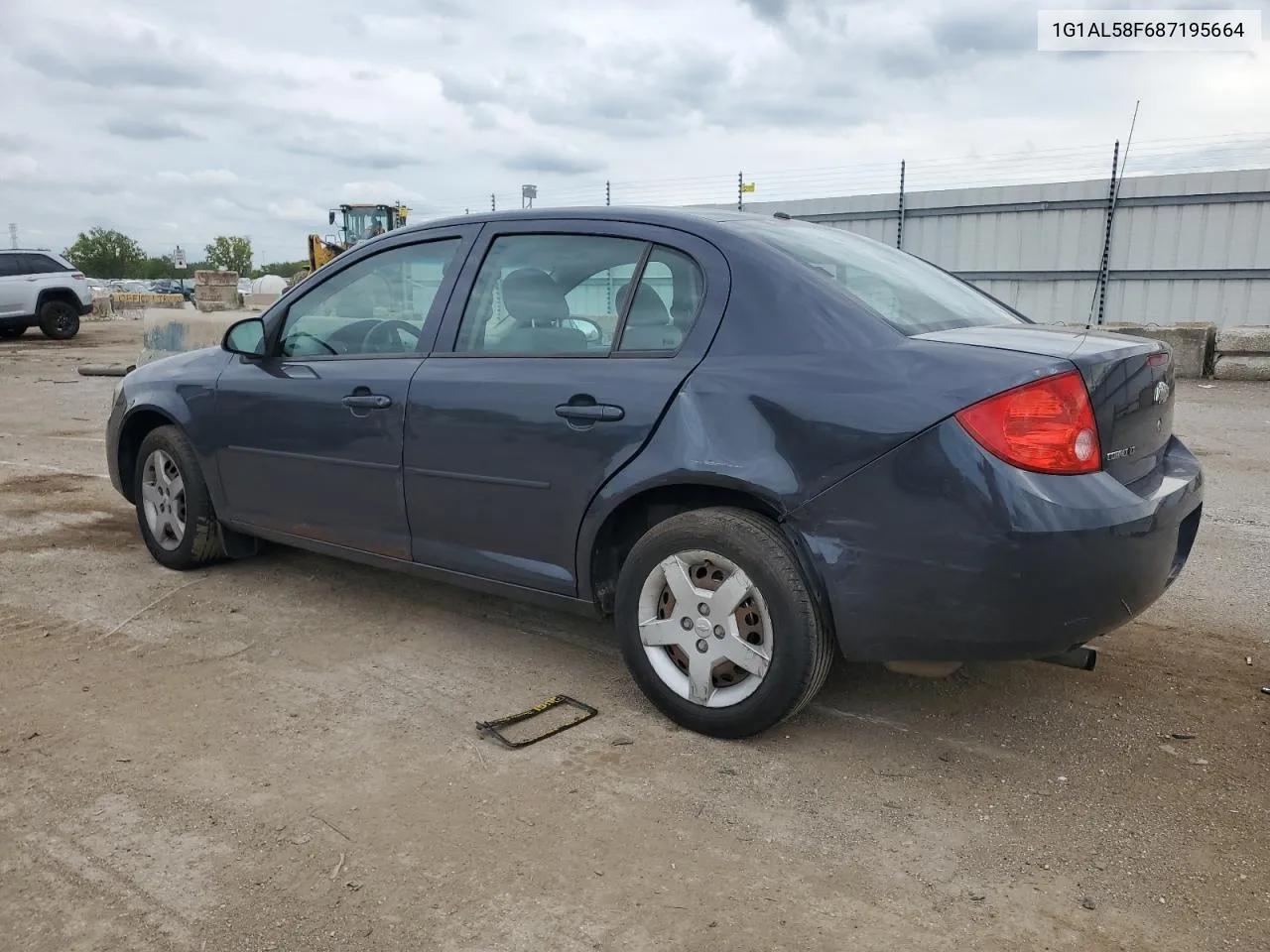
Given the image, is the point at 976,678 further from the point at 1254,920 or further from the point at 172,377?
the point at 172,377

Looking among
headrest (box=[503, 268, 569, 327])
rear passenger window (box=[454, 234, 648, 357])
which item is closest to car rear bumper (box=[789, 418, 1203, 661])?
rear passenger window (box=[454, 234, 648, 357])

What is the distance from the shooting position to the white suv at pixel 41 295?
20.3 meters

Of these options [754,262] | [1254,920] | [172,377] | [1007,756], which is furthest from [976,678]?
[172,377]

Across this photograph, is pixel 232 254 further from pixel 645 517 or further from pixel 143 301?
pixel 645 517

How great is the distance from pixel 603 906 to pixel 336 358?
2.54 metres

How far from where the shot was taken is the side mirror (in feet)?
14.4

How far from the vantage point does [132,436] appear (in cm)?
512

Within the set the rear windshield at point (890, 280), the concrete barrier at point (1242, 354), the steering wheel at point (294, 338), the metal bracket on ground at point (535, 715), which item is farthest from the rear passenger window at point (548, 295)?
the concrete barrier at point (1242, 354)

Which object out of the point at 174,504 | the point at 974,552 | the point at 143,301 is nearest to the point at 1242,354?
the point at 974,552

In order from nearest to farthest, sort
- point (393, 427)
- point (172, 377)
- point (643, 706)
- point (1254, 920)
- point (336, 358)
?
point (1254, 920) < point (643, 706) < point (393, 427) < point (336, 358) < point (172, 377)

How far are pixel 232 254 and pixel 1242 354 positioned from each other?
11781cm

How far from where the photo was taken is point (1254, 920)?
2262mm

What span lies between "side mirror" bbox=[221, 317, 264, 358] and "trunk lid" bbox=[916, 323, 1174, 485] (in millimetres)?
2816

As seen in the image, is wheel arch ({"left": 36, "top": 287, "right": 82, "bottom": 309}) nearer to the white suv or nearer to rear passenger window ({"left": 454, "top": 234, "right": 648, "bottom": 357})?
the white suv
